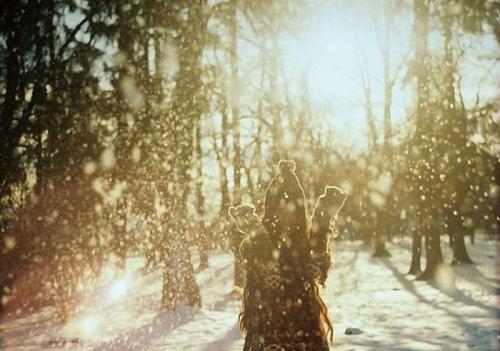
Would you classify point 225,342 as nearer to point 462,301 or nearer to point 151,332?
point 151,332

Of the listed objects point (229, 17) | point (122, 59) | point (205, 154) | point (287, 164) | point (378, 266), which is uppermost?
point (229, 17)

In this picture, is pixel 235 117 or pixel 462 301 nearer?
pixel 462 301

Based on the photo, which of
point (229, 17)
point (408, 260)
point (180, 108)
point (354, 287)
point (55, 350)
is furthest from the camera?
point (408, 260)

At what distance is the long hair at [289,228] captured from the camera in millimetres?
4434

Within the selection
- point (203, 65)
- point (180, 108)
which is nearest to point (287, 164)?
point (180, 108)

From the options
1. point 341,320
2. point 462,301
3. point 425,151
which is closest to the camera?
point 341,320

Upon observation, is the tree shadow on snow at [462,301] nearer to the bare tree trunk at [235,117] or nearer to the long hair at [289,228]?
the long hair at [289,228]

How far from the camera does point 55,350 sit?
9.80m

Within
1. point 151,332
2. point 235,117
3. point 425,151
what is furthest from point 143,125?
point 425,151

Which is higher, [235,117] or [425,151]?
[235,117]

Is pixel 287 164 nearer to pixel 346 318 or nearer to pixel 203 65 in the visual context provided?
pixel 346 318

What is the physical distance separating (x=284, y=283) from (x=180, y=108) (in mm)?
9521

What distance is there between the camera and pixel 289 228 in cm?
445

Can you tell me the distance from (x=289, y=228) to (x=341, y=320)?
8702 millimetres
